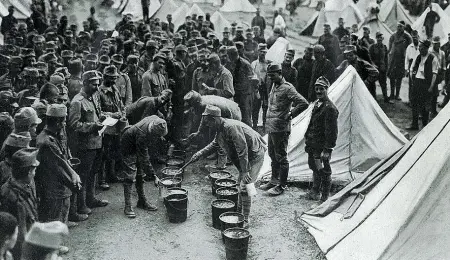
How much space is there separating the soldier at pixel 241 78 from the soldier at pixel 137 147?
3.48 m

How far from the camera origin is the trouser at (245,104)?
35.2 ft

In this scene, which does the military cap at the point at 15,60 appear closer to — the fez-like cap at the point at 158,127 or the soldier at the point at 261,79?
the fez-like cap at the point at 158,127

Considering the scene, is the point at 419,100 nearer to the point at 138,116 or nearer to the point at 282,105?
the point at 282,105

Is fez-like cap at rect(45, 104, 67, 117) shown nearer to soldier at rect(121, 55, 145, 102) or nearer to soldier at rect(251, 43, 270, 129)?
soldier at rect(121, 55, 145, 102)

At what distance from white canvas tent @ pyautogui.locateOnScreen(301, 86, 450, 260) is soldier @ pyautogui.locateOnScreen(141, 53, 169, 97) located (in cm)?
371

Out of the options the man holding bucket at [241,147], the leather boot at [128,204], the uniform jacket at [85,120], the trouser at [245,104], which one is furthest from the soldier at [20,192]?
the trouser at [245,104]

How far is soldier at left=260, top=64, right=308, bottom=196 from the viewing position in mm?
8250

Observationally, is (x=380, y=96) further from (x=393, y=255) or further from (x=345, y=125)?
(x=393, y=255)

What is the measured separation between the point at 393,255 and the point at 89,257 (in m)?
3.83

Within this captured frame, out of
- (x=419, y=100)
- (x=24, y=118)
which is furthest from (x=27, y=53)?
(x=419, y=100)

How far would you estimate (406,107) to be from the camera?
47.8 feet

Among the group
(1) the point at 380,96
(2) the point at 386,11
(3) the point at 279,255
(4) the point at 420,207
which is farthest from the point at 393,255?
(2) the point at 386,11

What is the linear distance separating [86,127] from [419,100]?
29.2 ft

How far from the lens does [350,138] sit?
9633 millimetres
